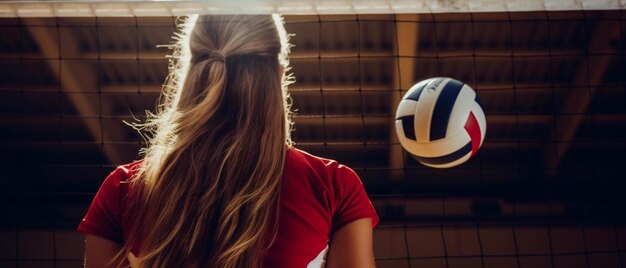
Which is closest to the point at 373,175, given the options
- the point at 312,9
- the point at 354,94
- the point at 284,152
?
the point at 354,94

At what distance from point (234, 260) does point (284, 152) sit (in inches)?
9.5

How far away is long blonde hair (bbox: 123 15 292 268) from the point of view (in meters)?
1.36

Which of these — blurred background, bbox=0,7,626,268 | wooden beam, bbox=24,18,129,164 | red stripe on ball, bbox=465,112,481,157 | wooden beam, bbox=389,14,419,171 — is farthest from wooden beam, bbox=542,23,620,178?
wooden beam, bbox=24,18,129,164

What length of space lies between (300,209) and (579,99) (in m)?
5.78

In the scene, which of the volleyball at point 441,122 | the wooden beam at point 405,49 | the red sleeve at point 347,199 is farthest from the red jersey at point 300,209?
the wooden beam at point 405,49

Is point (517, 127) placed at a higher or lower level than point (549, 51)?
lower

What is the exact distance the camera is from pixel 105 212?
1.43m

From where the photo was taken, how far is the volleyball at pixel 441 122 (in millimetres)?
2869

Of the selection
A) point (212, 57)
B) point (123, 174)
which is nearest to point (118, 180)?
point (123, 174)

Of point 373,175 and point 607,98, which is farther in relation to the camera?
point 373,175

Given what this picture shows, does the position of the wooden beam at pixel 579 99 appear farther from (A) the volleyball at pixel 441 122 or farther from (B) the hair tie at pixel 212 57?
(B) the hair tie at pixel 212 57

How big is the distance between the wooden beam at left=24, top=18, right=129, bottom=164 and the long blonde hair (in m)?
4.79

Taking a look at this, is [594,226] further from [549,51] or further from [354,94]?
[354,94]

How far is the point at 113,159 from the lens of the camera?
7270 millimetres
